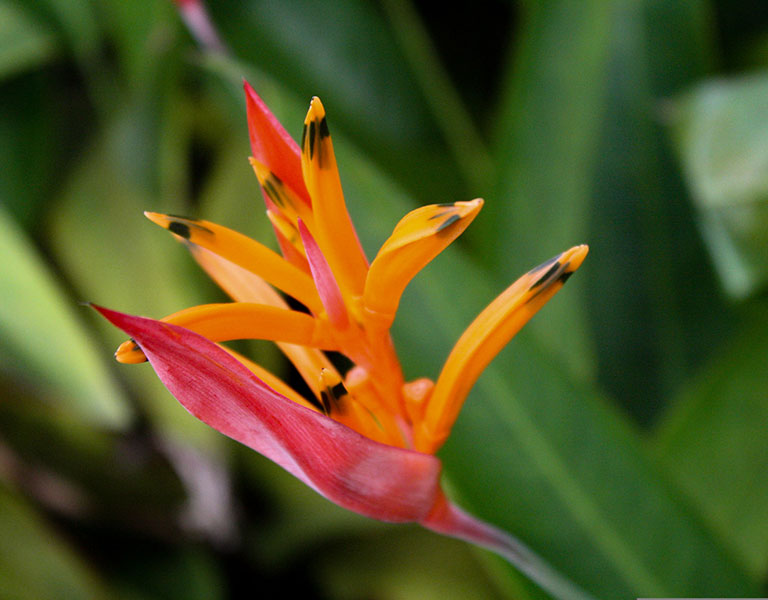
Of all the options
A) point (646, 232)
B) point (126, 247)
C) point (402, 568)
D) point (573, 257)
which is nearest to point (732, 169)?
point (646, 232)

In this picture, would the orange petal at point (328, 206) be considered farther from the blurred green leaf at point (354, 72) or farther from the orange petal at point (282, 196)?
the blurred green leaf at point (354, 72)

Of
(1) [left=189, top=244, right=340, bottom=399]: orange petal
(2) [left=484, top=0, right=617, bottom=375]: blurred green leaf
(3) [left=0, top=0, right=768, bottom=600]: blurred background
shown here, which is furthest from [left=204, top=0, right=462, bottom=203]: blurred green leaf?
(1) [left=189, top=244, right=340, bottom=399]: orange petal

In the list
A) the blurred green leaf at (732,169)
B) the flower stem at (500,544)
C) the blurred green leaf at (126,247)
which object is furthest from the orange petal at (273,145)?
the blurred green leaf at (126,247)

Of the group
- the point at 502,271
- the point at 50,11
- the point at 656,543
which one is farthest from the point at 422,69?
the point at 656,543

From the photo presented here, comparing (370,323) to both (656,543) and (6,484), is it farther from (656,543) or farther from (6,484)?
(6,484)

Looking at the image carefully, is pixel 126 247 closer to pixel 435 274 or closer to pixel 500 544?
pixel 435 274

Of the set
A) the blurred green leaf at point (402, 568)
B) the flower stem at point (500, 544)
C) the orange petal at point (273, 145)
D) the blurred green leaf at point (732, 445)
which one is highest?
the orange petal at point (273, 145)
